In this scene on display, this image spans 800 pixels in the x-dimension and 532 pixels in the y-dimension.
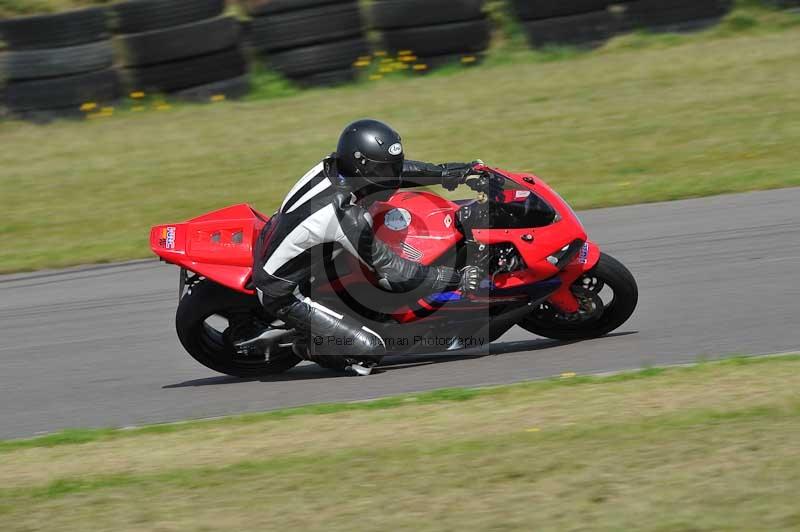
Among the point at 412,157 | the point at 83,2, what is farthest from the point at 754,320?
the point at 83,2

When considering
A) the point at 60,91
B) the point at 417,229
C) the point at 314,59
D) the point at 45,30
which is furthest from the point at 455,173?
the point at 60,91

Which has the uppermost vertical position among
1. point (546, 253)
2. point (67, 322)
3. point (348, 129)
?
point (348, 129)

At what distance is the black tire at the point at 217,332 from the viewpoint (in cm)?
692

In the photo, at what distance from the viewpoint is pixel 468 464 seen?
16.7ft

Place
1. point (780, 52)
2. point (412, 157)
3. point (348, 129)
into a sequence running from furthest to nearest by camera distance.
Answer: point (780, 52) < point (412, 157) < point (348, 129)

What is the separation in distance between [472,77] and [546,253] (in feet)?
30.8

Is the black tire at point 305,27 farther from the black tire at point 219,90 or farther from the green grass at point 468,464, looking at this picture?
the green grass at point 468,464

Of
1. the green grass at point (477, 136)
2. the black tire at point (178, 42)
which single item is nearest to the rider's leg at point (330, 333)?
the green grass at point (477, 136)

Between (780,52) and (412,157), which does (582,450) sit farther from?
(780,52)

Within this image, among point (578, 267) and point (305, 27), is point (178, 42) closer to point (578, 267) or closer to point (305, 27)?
point (305, 27)

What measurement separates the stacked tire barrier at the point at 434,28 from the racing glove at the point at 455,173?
29.0 feet

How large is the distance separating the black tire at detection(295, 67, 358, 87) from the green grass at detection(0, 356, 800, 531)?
9760 mm

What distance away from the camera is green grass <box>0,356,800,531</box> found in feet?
14.9

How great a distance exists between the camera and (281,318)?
6836 millimetres
